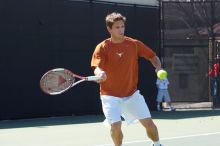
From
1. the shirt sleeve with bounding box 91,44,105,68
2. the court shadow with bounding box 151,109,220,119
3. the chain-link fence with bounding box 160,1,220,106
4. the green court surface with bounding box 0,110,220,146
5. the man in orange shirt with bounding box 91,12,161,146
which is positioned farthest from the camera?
the chain-link fence with bounding box 160,1,220,106

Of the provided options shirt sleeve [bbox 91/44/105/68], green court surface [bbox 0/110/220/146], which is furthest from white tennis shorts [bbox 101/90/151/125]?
green court surface [bbox 0/110/220/146]

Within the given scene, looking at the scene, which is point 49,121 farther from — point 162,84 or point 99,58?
point 99,58

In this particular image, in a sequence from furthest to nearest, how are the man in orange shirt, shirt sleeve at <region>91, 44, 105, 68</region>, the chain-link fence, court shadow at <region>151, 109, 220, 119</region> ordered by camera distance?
1. the chain-link fence
2. court shadow at <region>151, 109, 220, 119</region>
3. the man in orange shirt
4. shirt sleeve at <region>91, 44, 105, 68</region>

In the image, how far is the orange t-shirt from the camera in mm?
7324

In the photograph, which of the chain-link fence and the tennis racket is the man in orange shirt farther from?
the chain-link fence

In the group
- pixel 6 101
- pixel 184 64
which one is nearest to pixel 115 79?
pixel 6 101

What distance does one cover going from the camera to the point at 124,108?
7.50 metres

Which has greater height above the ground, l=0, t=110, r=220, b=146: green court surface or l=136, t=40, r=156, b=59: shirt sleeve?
l=136, t=40, r=156, b=59: shirt sleeve

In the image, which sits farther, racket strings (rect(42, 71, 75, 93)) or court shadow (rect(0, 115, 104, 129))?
court shadow (rect(0, 115, 104, 129))

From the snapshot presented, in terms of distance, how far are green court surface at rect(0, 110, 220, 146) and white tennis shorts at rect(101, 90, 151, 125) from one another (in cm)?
294

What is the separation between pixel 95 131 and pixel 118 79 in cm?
547

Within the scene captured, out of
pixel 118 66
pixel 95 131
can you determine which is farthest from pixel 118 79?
pixel 95 131

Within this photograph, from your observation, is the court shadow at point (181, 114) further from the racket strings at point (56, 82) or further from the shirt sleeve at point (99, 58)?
the shirt sleeve at point (99, 58)

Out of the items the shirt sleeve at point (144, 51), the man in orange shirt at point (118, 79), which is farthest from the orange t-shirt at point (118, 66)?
the shirt sleeve at point (144, 51)
